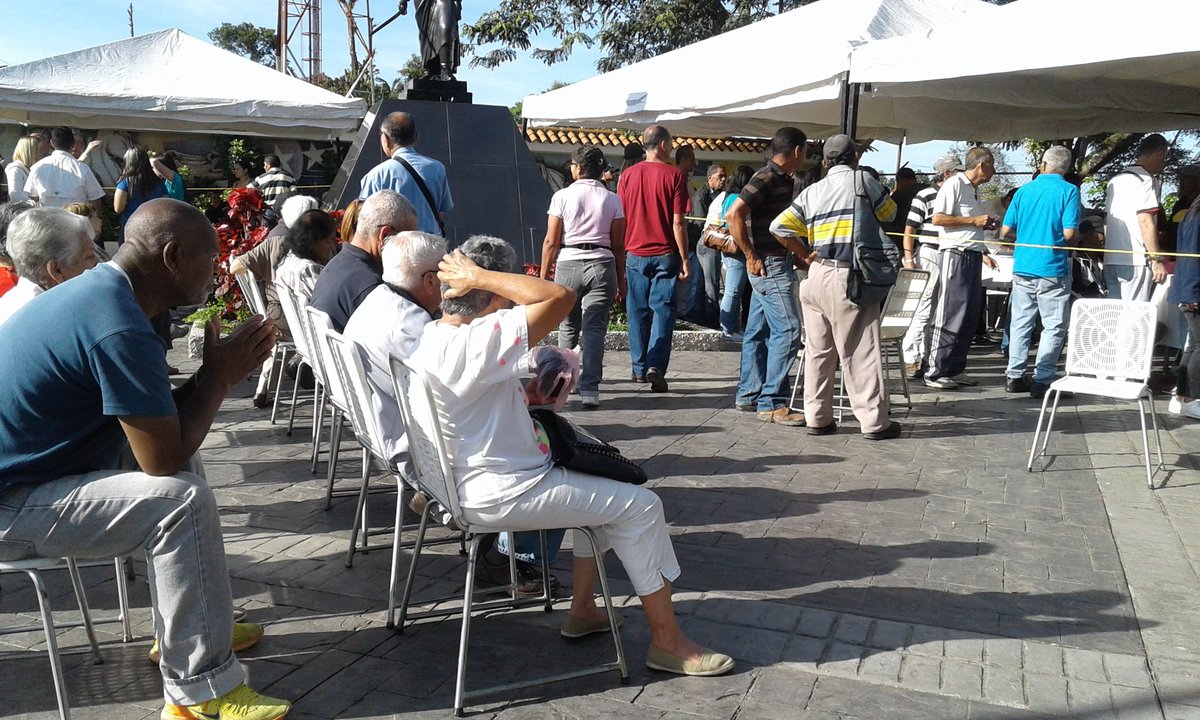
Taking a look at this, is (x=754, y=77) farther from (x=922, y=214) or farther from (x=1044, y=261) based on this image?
(x=1044, y=261)

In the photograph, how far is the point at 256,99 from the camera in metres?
13.2

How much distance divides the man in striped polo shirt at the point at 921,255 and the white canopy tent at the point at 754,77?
1.23 metres

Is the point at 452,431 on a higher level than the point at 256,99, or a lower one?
lower

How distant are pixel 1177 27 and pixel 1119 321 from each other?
5.59 ft

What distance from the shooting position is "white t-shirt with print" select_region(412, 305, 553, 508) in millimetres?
3021

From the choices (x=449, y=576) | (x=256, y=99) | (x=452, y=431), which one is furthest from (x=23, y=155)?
(x=452, y=431)

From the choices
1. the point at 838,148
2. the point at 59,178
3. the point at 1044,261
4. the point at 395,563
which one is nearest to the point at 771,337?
the point at 838,148

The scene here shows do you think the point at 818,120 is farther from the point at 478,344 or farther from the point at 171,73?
the point at 478,344

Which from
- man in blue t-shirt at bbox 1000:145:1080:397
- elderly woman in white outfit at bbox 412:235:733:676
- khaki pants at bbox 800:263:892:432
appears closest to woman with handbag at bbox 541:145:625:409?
khaki pants at bbox 800:263:892:432

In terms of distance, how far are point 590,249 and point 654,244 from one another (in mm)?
687

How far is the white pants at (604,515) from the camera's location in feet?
10.5

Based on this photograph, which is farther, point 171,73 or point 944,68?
point 171,73

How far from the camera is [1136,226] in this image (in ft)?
27.3

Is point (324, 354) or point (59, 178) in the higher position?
point (59, 178)
